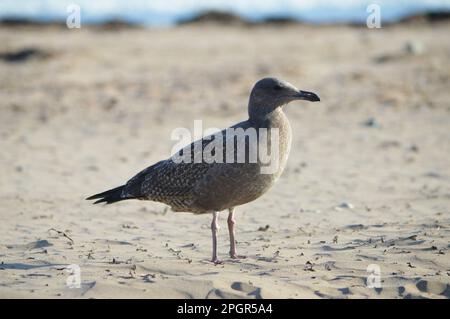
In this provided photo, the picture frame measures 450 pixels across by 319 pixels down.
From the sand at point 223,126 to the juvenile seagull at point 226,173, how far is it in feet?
1.81

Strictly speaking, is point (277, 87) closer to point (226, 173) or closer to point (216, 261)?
point (226, 173)

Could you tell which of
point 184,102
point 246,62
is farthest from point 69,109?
point 246,62

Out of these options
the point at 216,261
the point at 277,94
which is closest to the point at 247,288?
the point at 216,261

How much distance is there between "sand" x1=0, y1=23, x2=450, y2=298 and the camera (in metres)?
6.89

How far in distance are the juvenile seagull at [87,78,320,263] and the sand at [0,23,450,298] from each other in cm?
55

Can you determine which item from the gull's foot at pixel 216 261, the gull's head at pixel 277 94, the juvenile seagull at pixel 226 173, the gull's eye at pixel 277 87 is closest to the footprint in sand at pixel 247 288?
the gull's foot at pixel 216 261

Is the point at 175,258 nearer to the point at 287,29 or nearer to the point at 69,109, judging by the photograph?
the point at 69,109

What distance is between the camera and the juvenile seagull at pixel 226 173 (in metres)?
7.36

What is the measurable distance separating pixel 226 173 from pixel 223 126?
7.69m

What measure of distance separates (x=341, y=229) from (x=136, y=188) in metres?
2.40

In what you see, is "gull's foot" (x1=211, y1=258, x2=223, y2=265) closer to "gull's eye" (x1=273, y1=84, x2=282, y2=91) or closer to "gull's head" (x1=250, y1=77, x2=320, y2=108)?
"gull's head" (x1=250, y1=77, x2=320, y2=108)

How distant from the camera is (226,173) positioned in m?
7.39

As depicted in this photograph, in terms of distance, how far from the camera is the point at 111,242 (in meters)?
8.27

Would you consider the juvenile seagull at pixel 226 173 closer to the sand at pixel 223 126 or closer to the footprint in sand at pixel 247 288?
the sand at pixel 223 126
